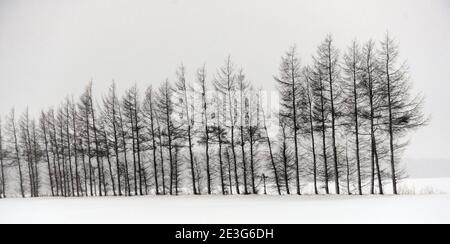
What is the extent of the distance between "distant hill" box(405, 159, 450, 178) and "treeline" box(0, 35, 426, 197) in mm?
264

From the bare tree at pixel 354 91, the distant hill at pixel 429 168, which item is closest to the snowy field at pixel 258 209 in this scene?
the distant hill at pixel 429 168

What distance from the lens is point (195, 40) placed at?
417 inches

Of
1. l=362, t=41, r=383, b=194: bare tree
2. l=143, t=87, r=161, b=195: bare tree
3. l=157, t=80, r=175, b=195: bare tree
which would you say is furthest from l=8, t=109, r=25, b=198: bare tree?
l=362, t=41, r=383, b=194: bare tree

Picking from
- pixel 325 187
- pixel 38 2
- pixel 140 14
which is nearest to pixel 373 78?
pixel 325 187

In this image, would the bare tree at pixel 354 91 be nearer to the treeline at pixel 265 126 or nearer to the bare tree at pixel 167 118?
the treeline at pixel 265 126

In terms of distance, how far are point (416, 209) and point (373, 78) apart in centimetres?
281

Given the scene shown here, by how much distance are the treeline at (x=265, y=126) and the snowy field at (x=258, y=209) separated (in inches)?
19.8

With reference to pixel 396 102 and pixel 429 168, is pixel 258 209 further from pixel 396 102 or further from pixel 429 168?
pixel 396 102

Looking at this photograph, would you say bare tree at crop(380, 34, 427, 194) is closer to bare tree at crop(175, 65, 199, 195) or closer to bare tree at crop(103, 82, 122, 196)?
bare tree at crop(175, 65, 199, 195)

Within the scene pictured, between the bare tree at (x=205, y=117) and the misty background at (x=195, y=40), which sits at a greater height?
the misty background at (x=195, y=40)

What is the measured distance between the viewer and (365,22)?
1012 cm


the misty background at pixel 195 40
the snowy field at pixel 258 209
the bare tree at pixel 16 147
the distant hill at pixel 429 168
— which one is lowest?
the snowy field at pixel 258 209

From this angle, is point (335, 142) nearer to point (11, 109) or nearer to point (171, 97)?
point (171, 97)

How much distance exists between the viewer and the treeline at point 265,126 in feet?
34.2
